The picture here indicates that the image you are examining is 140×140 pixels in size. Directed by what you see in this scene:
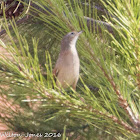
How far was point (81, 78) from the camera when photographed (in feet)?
2.29

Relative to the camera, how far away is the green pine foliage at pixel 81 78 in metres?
0.53

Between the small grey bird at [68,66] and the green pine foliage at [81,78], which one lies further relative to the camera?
the small grey bird at [68,66]

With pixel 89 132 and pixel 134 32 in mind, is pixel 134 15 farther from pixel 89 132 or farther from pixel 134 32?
pixel 89 132

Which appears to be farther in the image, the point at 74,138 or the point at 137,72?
the point at 74,138

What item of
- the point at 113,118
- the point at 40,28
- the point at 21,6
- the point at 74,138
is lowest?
the point at 74,138

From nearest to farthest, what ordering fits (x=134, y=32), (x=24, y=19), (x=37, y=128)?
(x=134, y=32) < (x=37, y=128) < (x=24, y=19)

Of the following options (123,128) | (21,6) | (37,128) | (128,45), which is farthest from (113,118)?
(21,6)

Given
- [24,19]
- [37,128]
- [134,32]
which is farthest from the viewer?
[24,19]

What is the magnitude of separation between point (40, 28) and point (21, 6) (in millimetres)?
153

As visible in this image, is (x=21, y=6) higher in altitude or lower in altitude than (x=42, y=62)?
higher

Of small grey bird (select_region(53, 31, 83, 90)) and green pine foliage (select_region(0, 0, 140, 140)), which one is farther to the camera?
small grey bird (select_region(53, 31, 83, 90))

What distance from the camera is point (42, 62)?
4.25 ft

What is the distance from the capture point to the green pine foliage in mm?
529

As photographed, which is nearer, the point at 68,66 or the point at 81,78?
the point at 81,78
